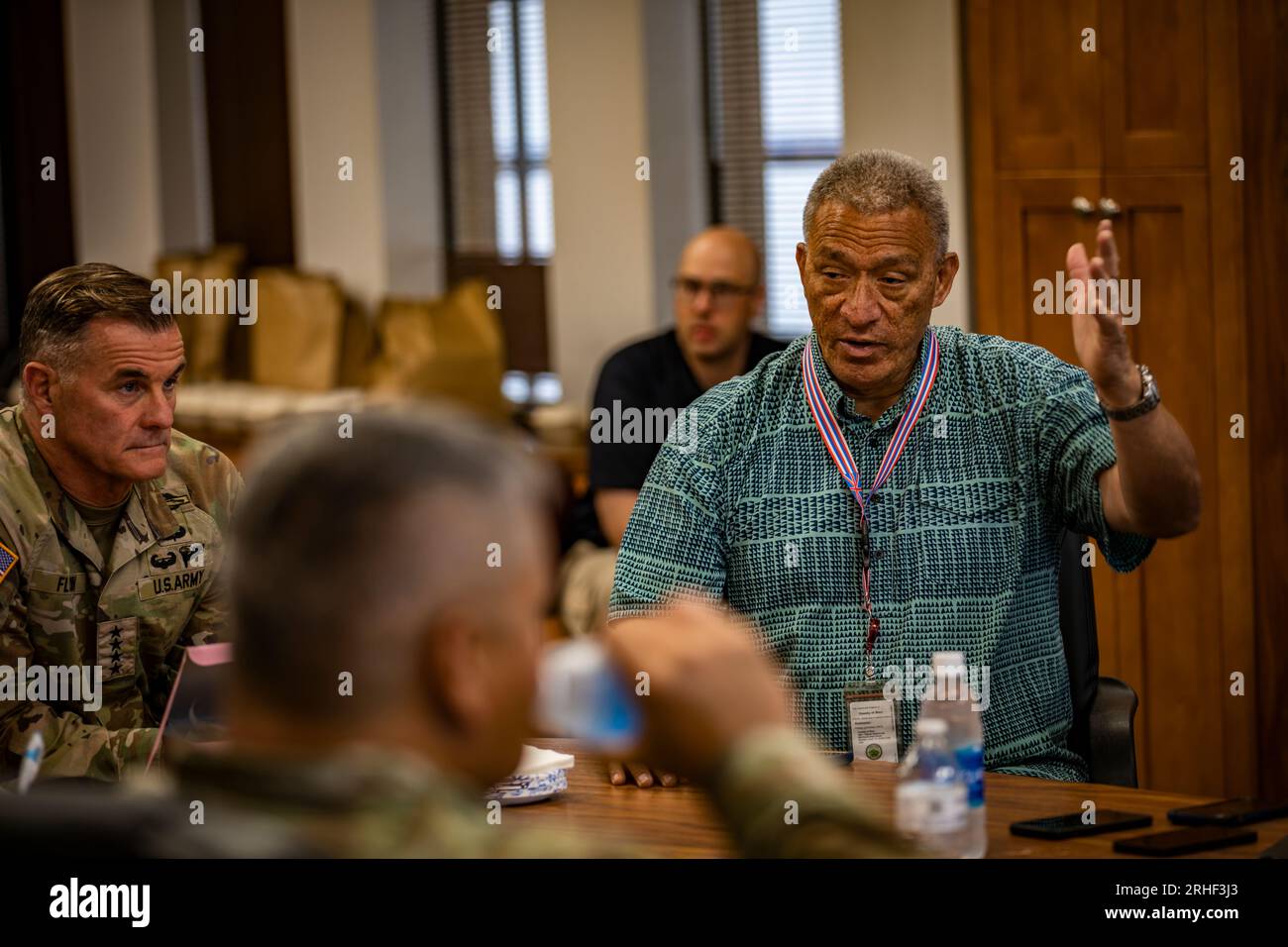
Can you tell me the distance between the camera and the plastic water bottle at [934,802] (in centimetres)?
183

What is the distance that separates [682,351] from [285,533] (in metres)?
3.55

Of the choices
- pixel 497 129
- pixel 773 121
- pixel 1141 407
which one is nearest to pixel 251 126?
pixel 497 129

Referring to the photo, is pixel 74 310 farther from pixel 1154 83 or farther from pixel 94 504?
pixel 1154 83

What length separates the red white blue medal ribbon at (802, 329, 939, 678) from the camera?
2492mm

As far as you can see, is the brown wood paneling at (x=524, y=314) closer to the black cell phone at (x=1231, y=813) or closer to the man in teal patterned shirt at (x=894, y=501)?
the man in teal patterned shirt at (x=894, y=501)

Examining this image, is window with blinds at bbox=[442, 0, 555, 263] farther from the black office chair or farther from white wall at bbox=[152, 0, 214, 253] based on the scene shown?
the black office chair

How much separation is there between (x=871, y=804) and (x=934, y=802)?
0.07 metres

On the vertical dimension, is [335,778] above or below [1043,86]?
below

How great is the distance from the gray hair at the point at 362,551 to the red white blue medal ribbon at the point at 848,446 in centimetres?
143

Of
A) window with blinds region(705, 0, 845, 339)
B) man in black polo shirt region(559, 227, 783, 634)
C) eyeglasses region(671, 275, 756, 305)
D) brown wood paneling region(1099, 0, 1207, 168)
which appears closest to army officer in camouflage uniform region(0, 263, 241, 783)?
man in black polo shirt region(559, 227, 783, 634)

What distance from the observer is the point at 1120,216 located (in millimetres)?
4055

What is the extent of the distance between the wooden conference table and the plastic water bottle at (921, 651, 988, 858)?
0.08 feet

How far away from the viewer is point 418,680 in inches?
41.1
